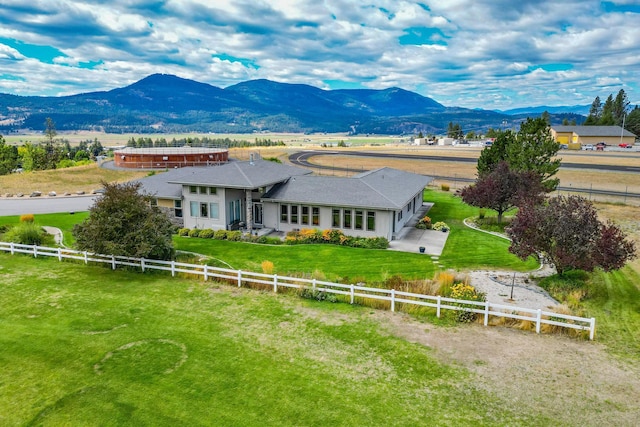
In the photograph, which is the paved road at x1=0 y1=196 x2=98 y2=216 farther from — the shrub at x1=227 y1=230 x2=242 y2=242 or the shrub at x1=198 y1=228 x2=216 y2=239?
the shrub at x1=227 y1=230 x2=242 y2=242

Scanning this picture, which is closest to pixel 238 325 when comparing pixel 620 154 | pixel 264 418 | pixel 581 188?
pixel 264 418

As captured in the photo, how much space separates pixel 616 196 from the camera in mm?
51188

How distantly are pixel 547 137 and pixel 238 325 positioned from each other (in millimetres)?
34955

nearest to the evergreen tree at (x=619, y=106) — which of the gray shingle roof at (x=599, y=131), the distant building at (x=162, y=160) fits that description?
the gray shingle roof at (x=599, y=131)

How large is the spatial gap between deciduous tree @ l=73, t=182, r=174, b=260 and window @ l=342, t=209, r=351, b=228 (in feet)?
43.5

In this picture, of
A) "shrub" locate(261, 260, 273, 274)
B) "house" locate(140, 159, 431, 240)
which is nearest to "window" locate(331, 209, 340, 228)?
"house" locate(140, 159, 431, 240)

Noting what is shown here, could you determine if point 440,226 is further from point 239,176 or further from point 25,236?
point 25,236

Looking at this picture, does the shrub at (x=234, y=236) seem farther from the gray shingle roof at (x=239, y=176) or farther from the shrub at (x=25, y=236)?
the shrub at (x=25, y=236)

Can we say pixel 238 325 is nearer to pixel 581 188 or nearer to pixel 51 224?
pixel 51 224

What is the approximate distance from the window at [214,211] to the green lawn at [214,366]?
14.0 m

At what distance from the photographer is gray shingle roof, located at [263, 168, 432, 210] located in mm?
31453

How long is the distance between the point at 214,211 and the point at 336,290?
17.4 meters

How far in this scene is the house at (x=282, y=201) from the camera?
3170 cm

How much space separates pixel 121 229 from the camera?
2308 centimetres
